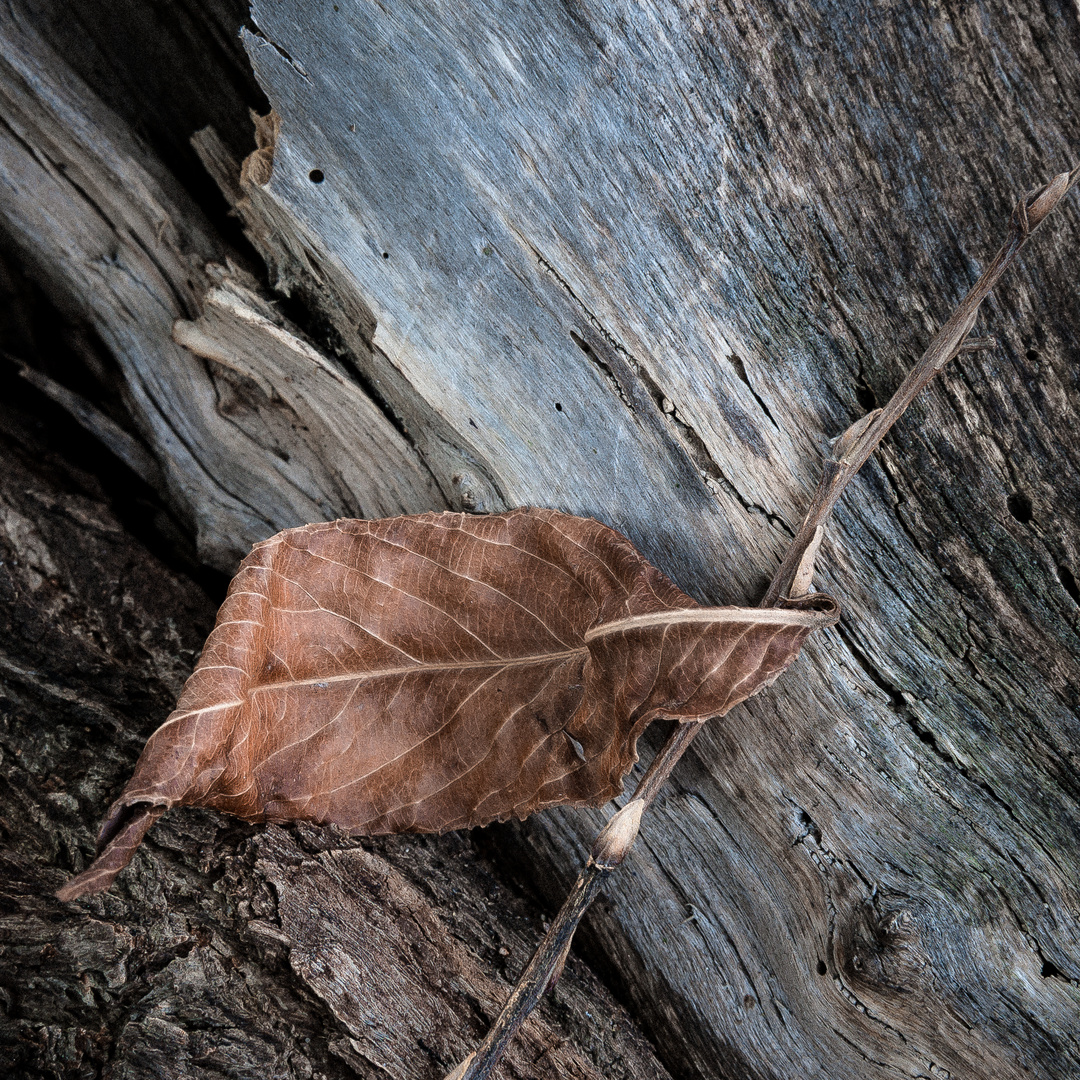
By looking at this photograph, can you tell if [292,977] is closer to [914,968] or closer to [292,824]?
[292,824]

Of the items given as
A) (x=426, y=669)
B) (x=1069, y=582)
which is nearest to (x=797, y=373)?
(x=1069, y=582)

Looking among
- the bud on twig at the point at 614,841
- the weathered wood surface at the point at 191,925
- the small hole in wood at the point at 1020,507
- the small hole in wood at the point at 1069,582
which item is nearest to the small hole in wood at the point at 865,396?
the small hole in wood at the point at 1020,507

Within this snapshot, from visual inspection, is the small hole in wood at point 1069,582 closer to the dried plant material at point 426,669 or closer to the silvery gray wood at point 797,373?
the silvery gray wood at point 797,373

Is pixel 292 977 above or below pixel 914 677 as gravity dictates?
above

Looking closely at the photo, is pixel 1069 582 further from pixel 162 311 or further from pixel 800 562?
pixel 162 311

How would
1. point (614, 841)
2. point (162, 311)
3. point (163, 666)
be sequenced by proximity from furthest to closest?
point (162, 311) < point (163, 666) < point (614, 841)

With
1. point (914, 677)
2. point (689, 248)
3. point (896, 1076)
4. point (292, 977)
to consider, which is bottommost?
point (896, 1076)

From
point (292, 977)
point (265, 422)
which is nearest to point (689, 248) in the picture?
point (265, 422)
